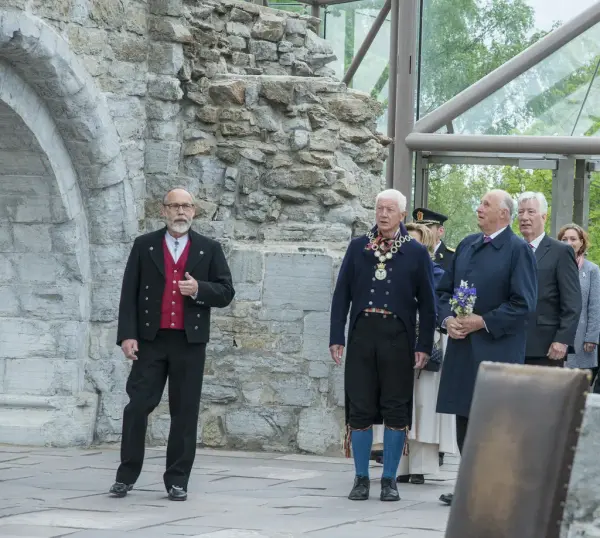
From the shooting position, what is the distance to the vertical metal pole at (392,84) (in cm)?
1259

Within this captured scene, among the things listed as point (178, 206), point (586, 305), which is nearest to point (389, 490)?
point (178, 206)

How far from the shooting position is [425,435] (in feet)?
24.5

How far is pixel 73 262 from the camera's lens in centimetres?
826

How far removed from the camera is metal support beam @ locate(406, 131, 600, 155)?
11.7 m

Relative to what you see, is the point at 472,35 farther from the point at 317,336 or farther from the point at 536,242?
the point at 536,242

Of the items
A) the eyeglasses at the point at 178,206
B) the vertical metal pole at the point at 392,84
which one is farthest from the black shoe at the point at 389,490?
the vertical metal pole at the point at 392,84

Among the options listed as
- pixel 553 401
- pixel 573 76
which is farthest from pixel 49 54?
pixel 573 76

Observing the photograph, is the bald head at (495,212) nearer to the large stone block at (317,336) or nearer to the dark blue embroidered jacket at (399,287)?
the dark blue embroidered jacket at (399,287)

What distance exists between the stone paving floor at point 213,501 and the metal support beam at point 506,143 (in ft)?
14.4

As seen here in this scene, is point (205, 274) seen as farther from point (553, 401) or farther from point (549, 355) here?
point (553, 401)

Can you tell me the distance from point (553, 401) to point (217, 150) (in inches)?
226

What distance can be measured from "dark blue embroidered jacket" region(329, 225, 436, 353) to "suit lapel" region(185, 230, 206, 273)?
77cm

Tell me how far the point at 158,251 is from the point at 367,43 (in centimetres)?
803

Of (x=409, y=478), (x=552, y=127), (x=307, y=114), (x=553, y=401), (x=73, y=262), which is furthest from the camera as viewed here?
(x=552, y=127)
